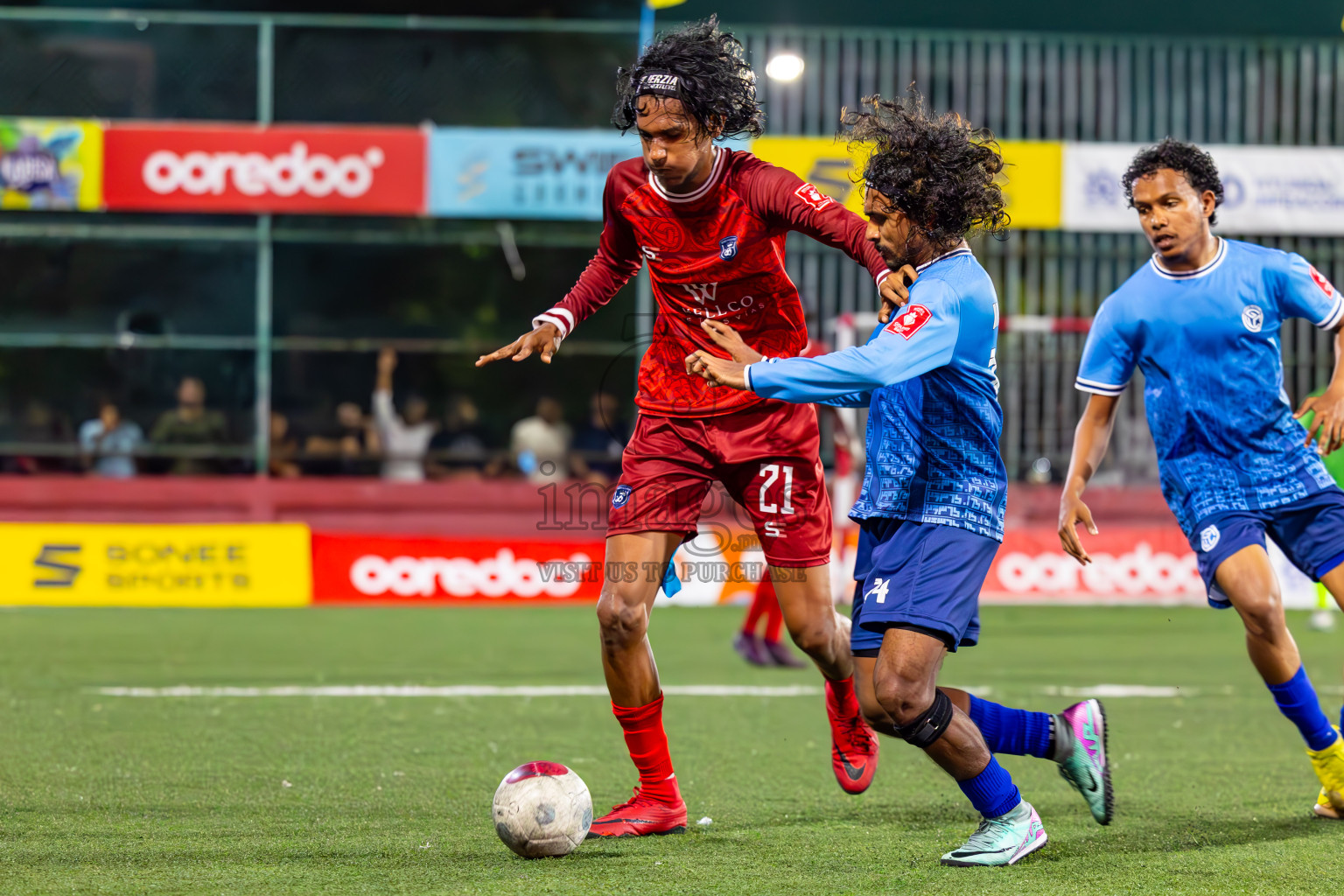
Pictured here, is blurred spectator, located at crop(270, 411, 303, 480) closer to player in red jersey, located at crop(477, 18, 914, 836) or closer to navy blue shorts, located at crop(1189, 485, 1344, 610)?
player in red jersey, located at crop(477, 18, 914, 836)

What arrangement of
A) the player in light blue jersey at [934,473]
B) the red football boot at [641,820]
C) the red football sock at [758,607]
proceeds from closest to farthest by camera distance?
the player in light blue jersey at [934,473]
the red football boot at [641,820]
the red football sock at [758,607]

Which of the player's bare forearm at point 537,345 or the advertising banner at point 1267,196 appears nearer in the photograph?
the player's bare forearm at point 537,345

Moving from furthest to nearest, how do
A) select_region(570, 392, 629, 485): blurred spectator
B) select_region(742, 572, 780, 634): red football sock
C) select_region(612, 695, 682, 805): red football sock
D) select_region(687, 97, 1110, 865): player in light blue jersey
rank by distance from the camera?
select_region(570, 392, 629, 485): blurred spectator → select_region(742, 572, 780, 634): red football sock → select_region(612, 695, 682, 805): red football sock → select_region(687, 97, 1110, 865): player in light blue jersey

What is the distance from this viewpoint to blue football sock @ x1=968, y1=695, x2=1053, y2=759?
4844 millimetres

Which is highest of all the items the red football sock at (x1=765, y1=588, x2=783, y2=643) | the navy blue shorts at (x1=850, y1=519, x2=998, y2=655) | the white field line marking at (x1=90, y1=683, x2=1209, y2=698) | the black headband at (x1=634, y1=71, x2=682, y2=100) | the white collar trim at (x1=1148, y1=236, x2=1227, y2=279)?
the black headband at (x1=634, y1=71, x2=682, y2=100)

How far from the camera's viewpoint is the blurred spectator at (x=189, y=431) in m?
16.0

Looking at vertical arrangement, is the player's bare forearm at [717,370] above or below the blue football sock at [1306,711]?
above

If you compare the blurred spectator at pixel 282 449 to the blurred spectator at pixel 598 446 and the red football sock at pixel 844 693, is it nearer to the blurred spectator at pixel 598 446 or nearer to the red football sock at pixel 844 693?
the blurred spectator at pixel 598 446

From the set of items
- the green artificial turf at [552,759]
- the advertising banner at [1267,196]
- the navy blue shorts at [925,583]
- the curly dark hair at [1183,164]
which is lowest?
the green artificial turf at [552,759]

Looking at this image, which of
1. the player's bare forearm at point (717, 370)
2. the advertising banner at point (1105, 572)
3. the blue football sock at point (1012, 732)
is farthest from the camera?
the advertising banner at point (1105, 572)

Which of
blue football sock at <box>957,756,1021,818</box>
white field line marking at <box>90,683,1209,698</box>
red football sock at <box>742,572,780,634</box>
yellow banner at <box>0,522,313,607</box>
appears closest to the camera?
blue football sock at <box>957,756,1021,818</box>

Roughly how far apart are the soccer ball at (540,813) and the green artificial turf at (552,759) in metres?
0.06

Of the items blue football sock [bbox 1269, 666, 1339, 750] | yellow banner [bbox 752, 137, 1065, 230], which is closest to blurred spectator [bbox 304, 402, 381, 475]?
yellow banner [bbox 752, 137, 1065, 230]

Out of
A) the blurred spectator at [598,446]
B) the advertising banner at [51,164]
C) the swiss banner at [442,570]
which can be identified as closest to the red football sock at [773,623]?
the swiss banner at [442,570]
